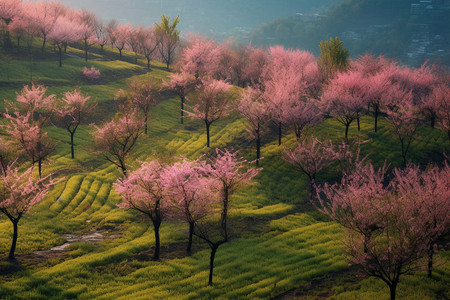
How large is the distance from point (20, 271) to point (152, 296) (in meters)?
10.8

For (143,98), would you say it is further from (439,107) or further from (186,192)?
(439,107)

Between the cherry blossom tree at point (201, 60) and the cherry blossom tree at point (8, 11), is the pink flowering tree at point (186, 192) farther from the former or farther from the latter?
the cherry blossom tree at point (8, 11)

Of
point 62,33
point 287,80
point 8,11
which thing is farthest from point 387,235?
point 8,11

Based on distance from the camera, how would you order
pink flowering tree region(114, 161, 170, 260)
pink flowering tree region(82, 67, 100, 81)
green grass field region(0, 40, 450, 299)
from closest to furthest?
green grass field region(0, 40, 450, 299), pink flowering tree region(114, 161, 170, 260), pink flowering tree region(82, 67, 100, 81)

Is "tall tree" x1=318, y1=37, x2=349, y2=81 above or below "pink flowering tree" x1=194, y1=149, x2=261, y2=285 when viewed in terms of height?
above

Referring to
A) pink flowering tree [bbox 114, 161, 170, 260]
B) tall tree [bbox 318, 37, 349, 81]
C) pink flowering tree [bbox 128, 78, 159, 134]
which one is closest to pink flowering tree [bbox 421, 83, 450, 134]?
tall tree [bbox 318, 37, 349, 81]

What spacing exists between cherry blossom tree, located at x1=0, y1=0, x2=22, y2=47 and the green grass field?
42.1 meters

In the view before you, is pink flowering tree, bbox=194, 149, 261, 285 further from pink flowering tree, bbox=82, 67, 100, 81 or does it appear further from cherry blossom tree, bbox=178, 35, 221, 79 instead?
pink flowering tree, bbox=82, 67, 100, 81

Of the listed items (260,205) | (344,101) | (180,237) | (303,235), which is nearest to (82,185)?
(180,237)

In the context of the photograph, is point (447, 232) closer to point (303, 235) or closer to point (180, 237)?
point (303, 235)

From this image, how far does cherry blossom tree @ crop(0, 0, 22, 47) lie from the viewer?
278 ft

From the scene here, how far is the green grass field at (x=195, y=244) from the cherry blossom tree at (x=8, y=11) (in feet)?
138

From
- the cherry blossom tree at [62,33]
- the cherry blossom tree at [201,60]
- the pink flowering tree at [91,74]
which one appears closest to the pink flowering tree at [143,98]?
the cherry blossom tree at [201,60]

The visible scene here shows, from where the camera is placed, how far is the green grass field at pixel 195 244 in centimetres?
2133
